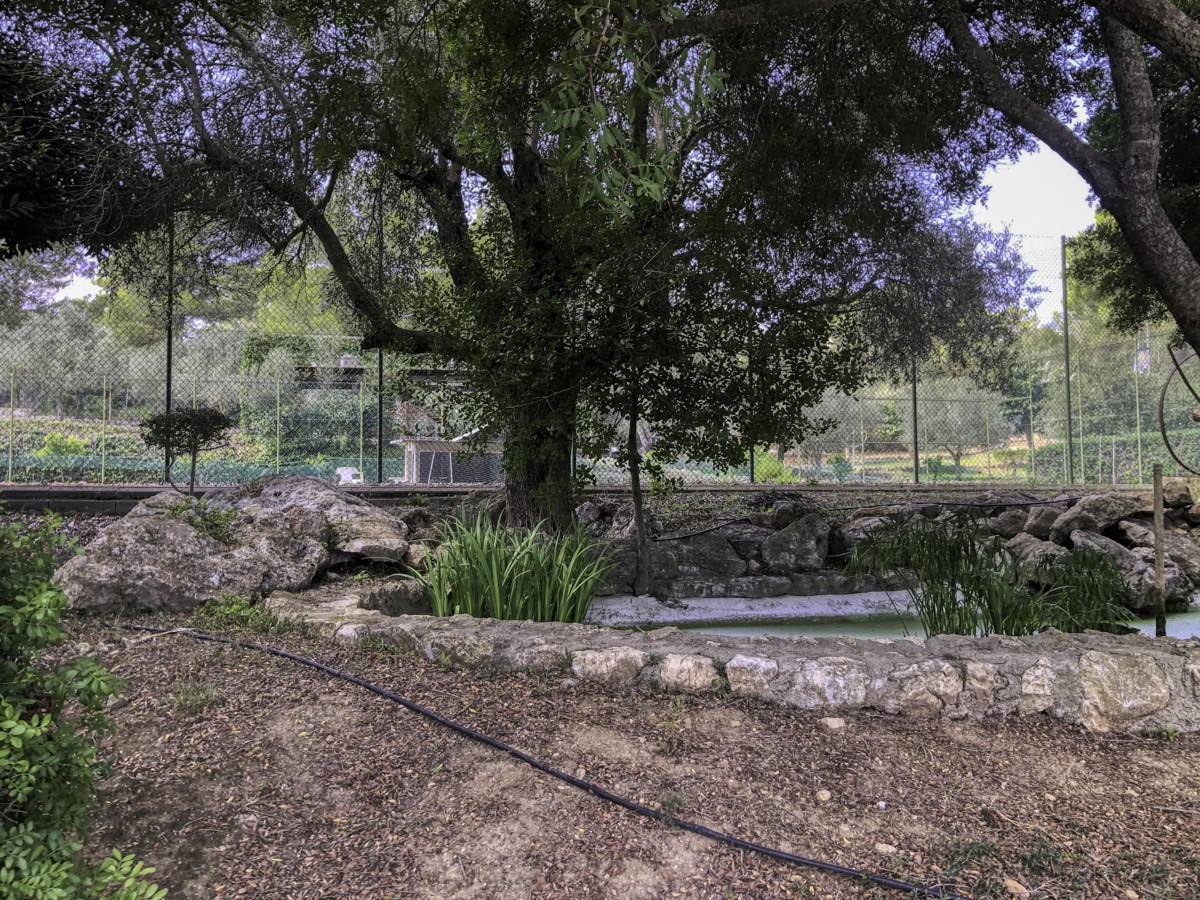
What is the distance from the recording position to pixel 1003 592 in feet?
13.8

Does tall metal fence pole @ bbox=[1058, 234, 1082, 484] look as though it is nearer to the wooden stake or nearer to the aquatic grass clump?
the wooden stake

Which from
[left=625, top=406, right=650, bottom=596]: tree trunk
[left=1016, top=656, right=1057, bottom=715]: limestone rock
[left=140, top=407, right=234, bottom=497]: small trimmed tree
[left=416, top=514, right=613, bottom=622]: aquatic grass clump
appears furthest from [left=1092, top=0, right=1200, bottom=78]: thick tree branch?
[left=140, top=407, right=234, bottom=497]: small trimmed tree

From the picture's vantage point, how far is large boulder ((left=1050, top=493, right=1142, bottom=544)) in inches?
311

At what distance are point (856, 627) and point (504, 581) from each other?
283 cm

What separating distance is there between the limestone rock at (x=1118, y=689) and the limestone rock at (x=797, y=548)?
416cm

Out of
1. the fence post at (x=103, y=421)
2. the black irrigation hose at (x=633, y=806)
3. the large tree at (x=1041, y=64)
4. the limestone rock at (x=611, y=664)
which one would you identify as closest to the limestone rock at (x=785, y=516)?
the large tree at (x=1041, y=64)

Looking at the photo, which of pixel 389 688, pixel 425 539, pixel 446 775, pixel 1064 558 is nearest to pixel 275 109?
pixel 425 539

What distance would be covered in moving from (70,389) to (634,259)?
9642 mm

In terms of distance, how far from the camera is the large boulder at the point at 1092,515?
25.9 feet

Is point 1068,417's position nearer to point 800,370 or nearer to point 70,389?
point 800,370

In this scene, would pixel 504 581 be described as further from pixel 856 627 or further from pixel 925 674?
pixel 856 627

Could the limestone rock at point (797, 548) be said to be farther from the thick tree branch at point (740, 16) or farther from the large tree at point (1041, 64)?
the thick tree branch at point (740, 16)

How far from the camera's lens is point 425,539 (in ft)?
20.7

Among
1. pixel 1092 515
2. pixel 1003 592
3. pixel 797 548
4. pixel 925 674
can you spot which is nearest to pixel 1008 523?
pixel 1092 515
